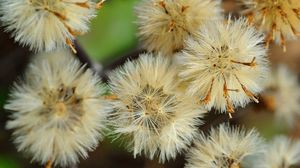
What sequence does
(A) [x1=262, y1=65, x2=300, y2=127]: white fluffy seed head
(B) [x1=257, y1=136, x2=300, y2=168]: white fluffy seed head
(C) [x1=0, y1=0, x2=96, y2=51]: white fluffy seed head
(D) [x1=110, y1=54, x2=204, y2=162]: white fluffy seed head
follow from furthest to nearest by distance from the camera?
(A) [x1=262, y1=65, x2=300, y2=127]: white fluffy seed head
(B) [x1=257, y1=136, x2=300, y2=168]: white fluffy seed head
(D) [x1=110, y1=54, x2=204, y2=162]: white fluffy seed head
(C) [x1=0, y1=0, x2=96, y2=51]: white fluffy seed head

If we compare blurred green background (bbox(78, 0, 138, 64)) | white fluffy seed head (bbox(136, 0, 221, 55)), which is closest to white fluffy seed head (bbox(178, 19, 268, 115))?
white fluffy seed head (bbox(136, 0, 221, 55))

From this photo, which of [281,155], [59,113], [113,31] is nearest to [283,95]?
[281,155]

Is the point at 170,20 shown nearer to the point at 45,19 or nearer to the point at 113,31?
the point at 45,19

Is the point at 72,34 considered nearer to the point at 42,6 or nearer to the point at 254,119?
the point at 42,6

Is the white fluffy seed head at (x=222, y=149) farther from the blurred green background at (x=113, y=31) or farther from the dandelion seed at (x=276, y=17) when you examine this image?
the blurred green background at (x=113, y=31)

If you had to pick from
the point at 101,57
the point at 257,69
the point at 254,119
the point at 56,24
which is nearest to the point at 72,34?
the point at 56,24

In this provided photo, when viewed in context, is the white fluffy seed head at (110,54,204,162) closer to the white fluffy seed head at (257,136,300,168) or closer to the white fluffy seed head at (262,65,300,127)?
the white fluffy seed head at (257,136,300,168)
